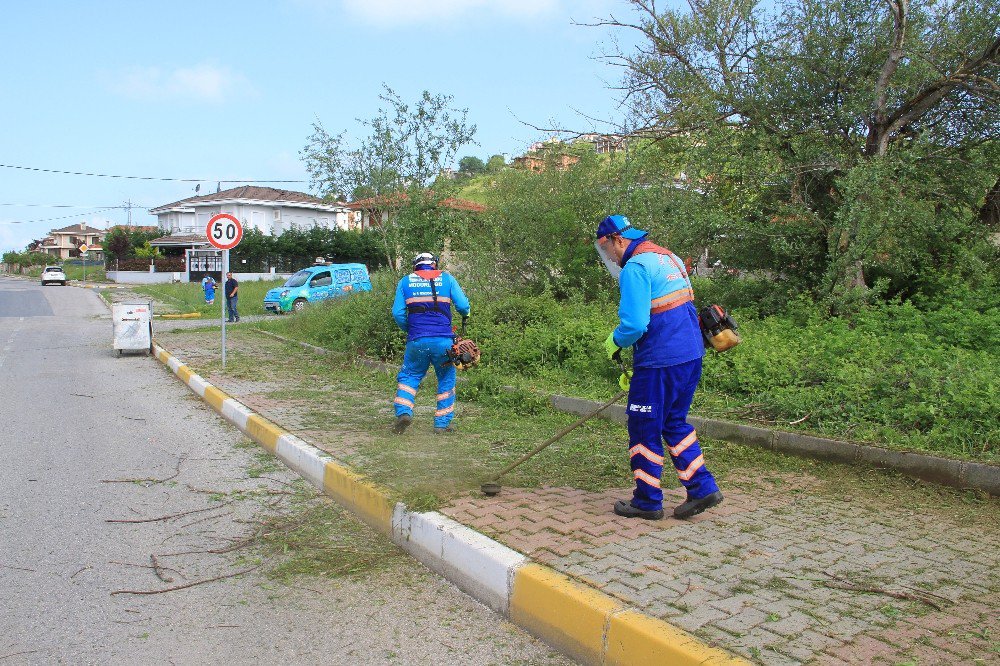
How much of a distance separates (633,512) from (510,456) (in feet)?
6.24

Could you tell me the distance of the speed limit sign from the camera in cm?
1244

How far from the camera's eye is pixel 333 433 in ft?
24.4

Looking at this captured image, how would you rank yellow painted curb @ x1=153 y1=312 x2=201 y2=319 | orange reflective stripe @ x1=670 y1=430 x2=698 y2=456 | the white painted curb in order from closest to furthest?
the white painted curb
orange reflective stripe @ x1=670 y1=430 x2=698 y2=456
yellow painted curb @ x1=153 y1=312 x2=201 y2=319

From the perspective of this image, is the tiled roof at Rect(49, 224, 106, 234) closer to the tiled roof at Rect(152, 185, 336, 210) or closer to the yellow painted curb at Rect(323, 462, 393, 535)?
the tiled roof at Rect(152, 185, 336, 210)

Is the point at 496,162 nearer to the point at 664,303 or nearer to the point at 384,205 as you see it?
the point at 384,205

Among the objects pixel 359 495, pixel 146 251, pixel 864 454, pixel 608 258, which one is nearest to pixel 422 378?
pixel 359 495

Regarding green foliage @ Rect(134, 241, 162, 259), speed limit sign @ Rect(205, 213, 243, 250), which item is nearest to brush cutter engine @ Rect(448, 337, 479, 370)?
speed limit sign @ Rect(205, 213, 243, 250)

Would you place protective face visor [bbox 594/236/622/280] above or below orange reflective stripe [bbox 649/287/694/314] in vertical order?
above

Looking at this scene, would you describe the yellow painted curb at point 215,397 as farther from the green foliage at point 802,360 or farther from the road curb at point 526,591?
the road curb at point 526,591

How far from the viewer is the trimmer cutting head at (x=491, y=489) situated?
17.1ft

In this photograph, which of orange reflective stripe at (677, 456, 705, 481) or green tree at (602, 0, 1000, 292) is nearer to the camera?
orange reflective stripe at (677, 456, 705, 481)

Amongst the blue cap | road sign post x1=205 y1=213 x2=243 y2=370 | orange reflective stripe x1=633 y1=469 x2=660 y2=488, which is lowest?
orange reflective stripe x1=633 y1=469 x2=660 y2=488

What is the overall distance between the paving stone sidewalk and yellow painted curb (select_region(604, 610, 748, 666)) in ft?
0.30

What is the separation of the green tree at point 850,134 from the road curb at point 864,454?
4018 millimetres
